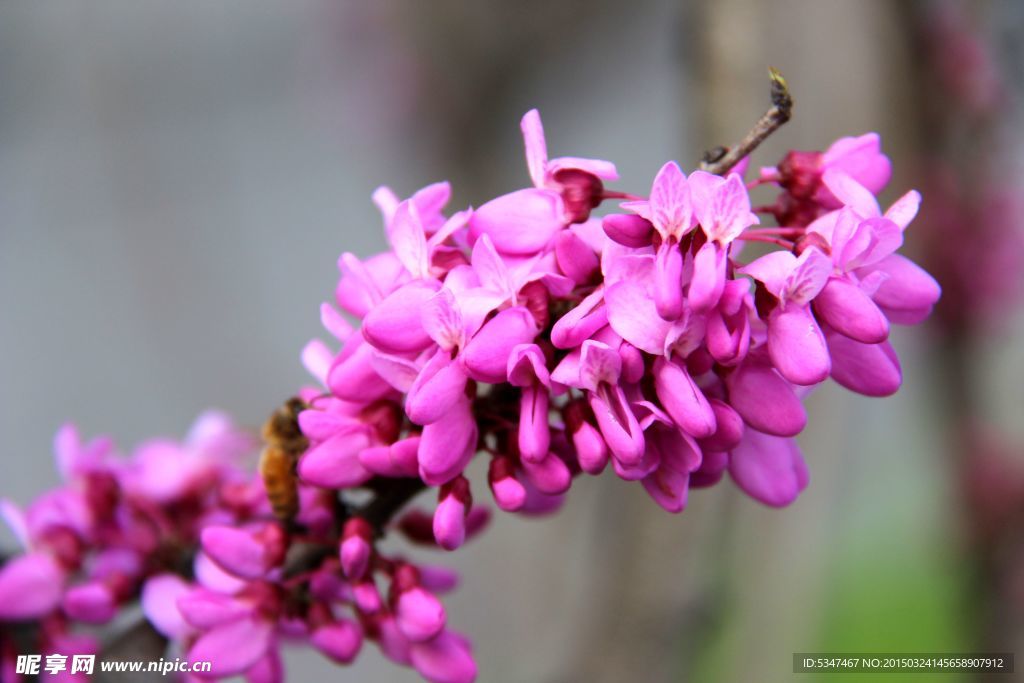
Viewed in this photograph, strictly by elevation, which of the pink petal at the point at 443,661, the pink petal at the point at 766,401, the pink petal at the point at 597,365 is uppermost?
the pink petal at the point at 597,365

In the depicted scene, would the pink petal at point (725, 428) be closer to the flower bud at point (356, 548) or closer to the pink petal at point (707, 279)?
the pink petal at point (707, 279)

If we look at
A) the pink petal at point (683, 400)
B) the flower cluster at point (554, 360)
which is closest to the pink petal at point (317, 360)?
the flower cluster at point (554, 360)

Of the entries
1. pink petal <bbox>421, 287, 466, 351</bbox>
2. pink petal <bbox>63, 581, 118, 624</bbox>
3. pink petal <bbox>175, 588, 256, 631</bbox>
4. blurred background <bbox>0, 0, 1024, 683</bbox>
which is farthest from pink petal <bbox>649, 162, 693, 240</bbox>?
blurred background <bbox>0, 0, 1024, 683</bbox>

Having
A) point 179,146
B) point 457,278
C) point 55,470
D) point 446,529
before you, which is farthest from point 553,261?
point 179,146

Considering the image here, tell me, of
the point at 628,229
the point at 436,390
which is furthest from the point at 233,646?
the point at 628,229

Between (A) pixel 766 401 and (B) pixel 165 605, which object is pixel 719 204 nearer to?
(A) pixel 766 401

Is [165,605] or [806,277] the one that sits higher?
[806,277]

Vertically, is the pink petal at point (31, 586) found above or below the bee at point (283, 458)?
below

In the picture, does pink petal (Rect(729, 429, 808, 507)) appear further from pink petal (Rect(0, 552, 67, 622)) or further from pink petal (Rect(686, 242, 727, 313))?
pink petal (Rect(0, 552, 67, 622))
